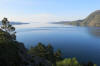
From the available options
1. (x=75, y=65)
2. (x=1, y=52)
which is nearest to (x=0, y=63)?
(x=1, y=52)

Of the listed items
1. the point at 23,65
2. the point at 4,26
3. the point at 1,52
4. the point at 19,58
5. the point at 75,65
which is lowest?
the point at 75,65

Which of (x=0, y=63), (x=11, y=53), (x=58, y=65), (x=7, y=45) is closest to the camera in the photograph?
Result: (x=0, y=63)

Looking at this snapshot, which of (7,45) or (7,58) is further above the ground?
(7,45)

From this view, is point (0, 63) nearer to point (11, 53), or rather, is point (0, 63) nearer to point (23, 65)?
point (11, 53)

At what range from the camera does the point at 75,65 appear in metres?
39.2

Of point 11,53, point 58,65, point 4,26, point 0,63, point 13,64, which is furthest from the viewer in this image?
point 4,26

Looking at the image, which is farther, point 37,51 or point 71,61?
point 37,51

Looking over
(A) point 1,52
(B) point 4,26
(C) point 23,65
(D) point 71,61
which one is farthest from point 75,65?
(B) point 4,26

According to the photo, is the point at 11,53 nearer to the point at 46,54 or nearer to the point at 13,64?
the point at 13,64

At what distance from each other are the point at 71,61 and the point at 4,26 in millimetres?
35110

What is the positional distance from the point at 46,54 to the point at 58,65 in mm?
15499

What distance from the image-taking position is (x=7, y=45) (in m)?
15.7

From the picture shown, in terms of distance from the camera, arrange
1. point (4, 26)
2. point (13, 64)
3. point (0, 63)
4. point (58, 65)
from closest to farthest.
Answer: point (0, 63)
point (13, 64)
point (58, 65)
point (4, 26)

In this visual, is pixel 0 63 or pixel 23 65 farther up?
pixel 0 63
